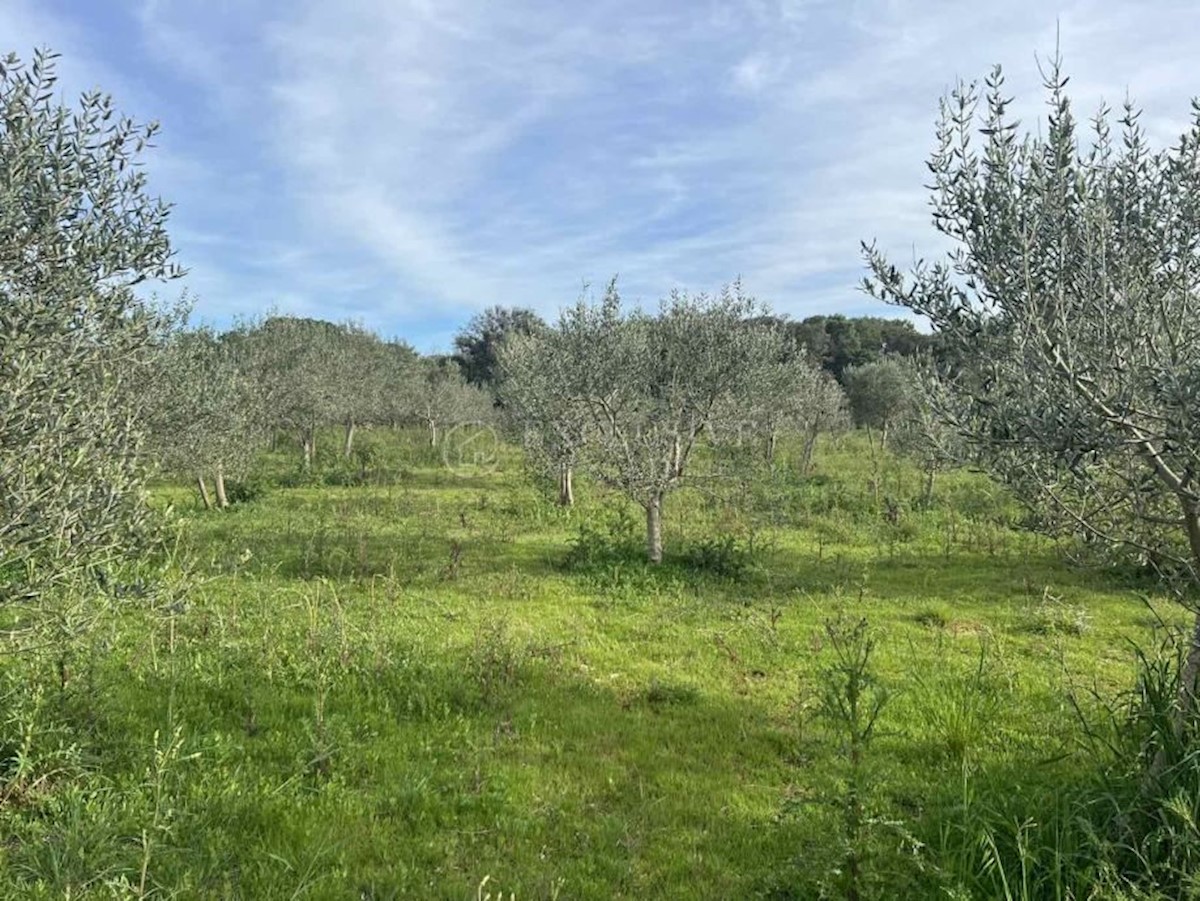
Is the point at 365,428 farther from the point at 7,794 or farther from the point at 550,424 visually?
the point at 7,794

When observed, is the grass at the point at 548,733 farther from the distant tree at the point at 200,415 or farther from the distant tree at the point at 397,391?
the distant tree at the point at 397,391

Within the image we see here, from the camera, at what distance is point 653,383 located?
683 inches

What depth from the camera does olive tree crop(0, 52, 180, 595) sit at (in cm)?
443

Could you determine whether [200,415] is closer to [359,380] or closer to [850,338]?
[359,380]

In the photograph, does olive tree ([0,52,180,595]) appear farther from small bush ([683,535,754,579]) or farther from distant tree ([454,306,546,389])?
distant tree ([454,306,546,389])

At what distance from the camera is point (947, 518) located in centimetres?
2145

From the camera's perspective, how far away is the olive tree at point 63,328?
4.43m

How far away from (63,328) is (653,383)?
13518 mm

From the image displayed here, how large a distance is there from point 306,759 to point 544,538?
12184mm

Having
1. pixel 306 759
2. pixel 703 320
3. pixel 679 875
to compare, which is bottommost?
pixel 679 875

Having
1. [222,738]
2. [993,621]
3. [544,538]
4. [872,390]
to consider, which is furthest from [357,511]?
[872,390]

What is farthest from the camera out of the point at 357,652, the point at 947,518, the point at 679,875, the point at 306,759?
the point at 947,518

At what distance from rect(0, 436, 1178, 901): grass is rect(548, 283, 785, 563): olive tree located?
1.89 m

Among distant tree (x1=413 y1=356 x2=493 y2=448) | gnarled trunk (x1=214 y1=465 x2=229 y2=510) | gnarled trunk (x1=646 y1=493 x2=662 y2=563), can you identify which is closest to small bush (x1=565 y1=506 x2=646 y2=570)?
gnarled trunk (x1=646 y1=493 x2=662 y2=563)
